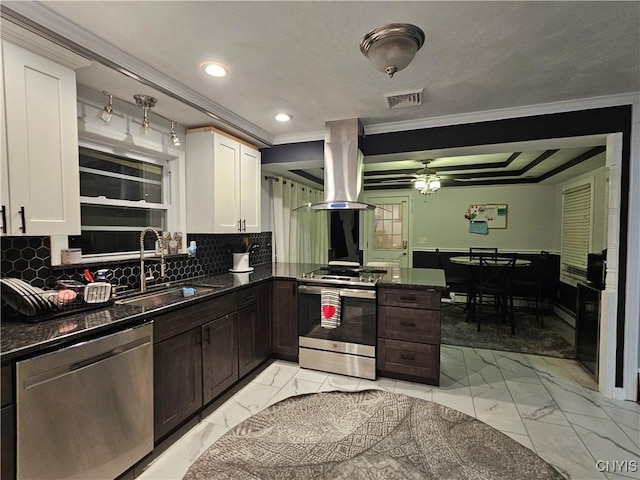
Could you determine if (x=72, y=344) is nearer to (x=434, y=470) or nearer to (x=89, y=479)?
(x=89, y=479)

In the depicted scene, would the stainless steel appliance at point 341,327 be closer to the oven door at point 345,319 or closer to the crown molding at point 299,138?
the oven door at point 345,319

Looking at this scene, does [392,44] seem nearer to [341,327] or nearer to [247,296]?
[247,296]

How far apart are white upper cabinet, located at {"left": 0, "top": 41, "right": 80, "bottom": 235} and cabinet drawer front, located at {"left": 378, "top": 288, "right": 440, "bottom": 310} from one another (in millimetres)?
2328

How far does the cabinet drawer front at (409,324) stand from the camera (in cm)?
263

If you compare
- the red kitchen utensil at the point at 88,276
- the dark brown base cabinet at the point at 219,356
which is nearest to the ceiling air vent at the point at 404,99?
the dark brown base cabinet at the point at 219,356

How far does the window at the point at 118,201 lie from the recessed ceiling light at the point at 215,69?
1.05m

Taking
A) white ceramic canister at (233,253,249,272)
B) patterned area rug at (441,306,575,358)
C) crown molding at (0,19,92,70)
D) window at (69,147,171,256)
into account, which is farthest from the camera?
patterned area rug at (441,306,575,358)

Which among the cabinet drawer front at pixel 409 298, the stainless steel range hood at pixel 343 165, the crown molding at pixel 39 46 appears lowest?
the cabinet drawer front at pixel 409 298

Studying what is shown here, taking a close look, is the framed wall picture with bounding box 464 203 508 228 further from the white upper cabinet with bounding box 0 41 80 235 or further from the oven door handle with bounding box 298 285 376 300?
the white upper cabinet with bounding box 0 41 80 235

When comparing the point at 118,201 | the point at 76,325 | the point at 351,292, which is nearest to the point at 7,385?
the point at 76,325

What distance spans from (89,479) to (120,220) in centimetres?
173

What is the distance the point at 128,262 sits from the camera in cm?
235

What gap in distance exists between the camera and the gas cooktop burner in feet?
9.36

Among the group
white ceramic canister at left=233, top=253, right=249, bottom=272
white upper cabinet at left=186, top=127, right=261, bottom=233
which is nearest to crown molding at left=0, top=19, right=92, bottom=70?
white upper cabinet at left=186, top=127, right=261, bottom=233
